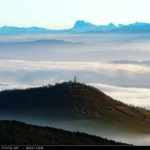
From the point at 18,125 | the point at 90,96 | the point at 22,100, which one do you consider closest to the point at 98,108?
the point at 90,96

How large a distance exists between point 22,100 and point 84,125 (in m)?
22.4

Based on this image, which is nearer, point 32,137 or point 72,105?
point 32,137

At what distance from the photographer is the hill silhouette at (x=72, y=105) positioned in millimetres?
85500

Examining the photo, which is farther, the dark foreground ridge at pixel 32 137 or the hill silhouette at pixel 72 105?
the hill silhouette at pixel 72 105

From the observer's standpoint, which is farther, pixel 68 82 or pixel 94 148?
pixel 68 82

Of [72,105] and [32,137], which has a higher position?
[72,105]

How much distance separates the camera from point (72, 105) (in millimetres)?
88000

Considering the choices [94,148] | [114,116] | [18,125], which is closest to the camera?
[94,148]

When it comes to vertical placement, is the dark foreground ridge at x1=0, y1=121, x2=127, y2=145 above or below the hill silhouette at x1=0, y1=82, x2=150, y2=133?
below

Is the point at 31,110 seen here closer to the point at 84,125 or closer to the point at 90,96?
the point at 90,96

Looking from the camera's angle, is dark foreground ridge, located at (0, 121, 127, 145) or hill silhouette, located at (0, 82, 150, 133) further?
hill silhouette, located at (0, 82, 150, 133)

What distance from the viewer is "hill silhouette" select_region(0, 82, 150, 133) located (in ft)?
281

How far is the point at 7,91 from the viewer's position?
320 ft

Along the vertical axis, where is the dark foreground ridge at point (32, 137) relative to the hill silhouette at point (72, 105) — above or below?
below
